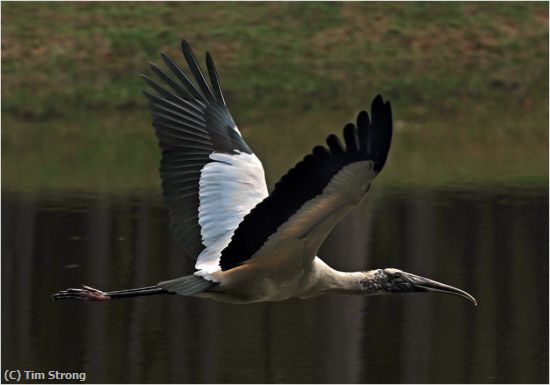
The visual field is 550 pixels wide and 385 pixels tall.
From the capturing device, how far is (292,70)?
76.7ft

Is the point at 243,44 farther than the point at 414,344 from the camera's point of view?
Yes

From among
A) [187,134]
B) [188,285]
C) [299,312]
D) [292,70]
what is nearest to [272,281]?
[188,285]

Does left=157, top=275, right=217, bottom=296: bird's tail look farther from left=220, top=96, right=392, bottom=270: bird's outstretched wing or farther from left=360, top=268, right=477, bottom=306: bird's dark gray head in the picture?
left=360, top=268, right=477, bottom=306: bird's dark gray head

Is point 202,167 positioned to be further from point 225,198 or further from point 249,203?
point 249,203

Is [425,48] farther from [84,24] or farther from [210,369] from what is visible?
[210,369]

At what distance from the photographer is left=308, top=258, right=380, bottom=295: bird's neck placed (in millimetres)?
9199

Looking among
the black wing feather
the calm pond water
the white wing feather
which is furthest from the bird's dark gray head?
the black wing feather

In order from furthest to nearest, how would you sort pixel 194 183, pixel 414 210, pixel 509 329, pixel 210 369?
1. pixel 414 210
2. pixel 509 329
3. pixel 210 369
4. pixel 194 183

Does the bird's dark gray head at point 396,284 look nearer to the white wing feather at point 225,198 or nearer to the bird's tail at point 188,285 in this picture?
the white wing feather at point 225,198

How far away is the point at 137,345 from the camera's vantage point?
11.4 metres

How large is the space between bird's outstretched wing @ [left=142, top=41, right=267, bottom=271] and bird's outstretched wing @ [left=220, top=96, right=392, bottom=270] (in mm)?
859

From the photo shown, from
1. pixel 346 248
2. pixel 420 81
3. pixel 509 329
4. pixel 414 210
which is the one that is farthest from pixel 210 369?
pixel 420 81

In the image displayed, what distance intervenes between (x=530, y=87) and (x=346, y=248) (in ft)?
32.5

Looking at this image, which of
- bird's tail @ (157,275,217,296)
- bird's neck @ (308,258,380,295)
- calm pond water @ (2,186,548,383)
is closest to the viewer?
bird's tail @ (157,275,217,296)
